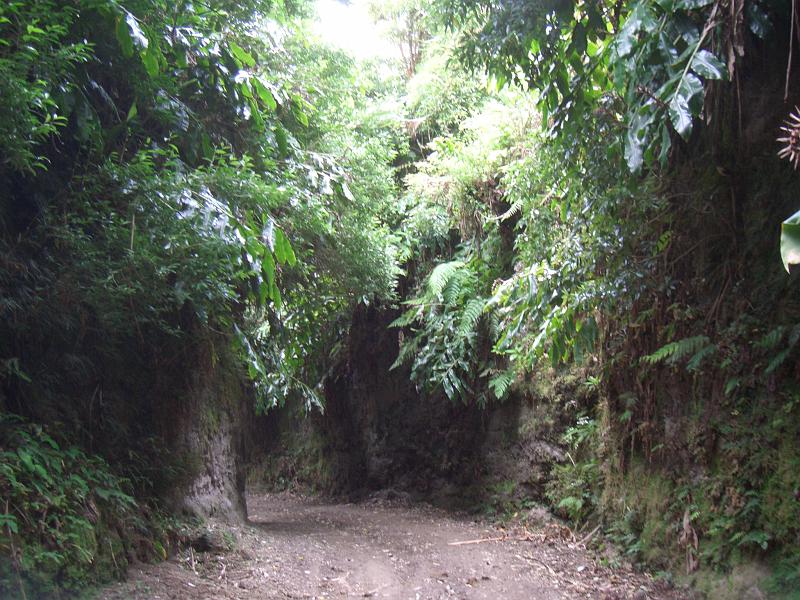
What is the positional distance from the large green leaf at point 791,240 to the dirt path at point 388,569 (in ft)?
12.1

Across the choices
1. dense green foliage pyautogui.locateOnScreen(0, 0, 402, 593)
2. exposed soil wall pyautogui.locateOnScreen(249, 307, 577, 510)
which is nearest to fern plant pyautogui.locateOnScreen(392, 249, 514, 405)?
exposed soil wall pyautogui.locateOnScreen(249, 307, 577, 510)

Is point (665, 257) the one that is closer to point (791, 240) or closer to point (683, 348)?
point (683, 348)

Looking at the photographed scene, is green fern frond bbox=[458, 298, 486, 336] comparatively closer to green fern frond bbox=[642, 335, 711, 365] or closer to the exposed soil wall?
the exposed soil wall

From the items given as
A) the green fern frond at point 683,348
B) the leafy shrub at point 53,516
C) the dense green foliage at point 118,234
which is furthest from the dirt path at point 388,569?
the green fern frond at point 683,348

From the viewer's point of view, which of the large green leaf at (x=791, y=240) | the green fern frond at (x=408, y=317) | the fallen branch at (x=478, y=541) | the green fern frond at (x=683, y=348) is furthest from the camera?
the green fern frond at (x=408, y=317)

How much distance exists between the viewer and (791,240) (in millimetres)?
2289

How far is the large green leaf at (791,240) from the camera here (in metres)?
2.23

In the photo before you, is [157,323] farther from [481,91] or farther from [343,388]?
[481,91]

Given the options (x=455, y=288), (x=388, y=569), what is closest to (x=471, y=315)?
(x=455, y=288)

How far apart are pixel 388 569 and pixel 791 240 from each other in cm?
477

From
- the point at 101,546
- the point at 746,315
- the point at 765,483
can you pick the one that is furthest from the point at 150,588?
the point at 746,315

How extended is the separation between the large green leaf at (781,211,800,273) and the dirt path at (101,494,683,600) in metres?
3.68

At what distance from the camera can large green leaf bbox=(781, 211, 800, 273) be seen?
2.23m

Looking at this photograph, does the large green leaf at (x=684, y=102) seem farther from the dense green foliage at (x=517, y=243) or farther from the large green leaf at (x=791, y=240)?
the large green leaf at (x=791, y=240)
